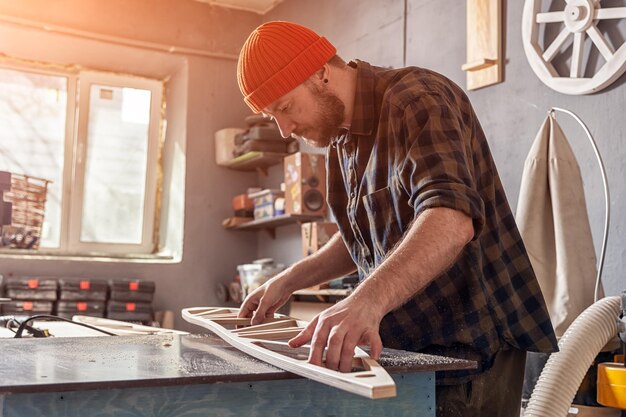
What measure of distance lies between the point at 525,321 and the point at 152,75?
185 inches

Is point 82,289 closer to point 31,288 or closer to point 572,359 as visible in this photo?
point 31,288

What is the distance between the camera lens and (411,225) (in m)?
1.49

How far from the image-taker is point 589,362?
2365 millimetres

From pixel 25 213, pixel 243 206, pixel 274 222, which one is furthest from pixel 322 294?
pixel 25 213

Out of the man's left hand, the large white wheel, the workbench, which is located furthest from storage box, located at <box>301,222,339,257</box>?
the man's left hand

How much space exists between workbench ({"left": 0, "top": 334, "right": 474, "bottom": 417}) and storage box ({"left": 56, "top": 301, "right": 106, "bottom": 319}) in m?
3.44

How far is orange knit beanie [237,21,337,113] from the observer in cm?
178

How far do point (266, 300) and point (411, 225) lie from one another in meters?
0.56

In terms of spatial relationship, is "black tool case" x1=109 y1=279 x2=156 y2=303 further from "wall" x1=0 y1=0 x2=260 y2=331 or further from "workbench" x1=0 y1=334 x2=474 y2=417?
"workbench" x1=0 y1=334 x2=474 y2=417

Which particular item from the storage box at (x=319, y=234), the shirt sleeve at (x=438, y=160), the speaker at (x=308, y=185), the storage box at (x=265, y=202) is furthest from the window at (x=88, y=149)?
the shirt sleeve at (x=438, y=160)

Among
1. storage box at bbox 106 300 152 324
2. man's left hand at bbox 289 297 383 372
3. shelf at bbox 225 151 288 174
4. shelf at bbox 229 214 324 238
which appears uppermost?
shelf at bbox 225 151 288 174

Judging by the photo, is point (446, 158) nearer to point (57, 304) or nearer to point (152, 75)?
point (57, 304)

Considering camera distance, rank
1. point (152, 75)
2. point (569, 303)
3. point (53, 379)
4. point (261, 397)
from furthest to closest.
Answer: point (152, 75)
point (569, 303)
point (261, 397)
point (53, 379)

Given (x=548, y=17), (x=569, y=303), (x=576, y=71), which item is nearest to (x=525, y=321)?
(x=569, y=303)
